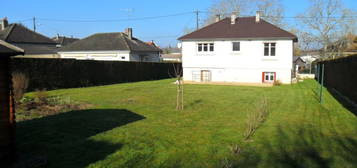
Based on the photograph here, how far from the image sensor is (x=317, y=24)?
2048 inches

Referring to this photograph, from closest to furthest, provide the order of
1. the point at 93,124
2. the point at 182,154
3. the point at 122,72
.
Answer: the point at 182,154 → the point at 93,124 → the point at 122,72

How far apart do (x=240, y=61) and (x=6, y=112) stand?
25998 millimetres

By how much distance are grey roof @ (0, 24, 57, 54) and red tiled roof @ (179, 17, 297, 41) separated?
25.2 metres

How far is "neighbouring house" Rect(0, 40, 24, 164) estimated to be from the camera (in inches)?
210

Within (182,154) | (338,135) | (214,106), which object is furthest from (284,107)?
(182,154)

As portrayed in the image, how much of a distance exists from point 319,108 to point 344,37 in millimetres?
46554

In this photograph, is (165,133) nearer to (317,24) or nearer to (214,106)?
(214,106)

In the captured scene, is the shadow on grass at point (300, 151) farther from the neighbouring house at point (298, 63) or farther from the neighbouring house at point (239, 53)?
the neighbouring house at point (298, 63)

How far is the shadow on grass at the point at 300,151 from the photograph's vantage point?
589cm

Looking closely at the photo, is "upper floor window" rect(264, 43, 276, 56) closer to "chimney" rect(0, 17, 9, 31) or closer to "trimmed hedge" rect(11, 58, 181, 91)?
"trimmed hedge" rect(11, 58, 181, 91)

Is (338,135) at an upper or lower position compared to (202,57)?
lower

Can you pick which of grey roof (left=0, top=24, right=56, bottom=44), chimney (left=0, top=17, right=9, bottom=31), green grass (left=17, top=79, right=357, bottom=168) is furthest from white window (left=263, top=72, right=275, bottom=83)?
chimney (left=0, top=17, right=9, bottom=31)

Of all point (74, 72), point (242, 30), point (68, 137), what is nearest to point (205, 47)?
point (242, 30)

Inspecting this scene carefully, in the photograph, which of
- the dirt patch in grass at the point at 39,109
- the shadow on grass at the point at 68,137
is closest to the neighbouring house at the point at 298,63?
the dirt patch in grass at the point at 39,109
